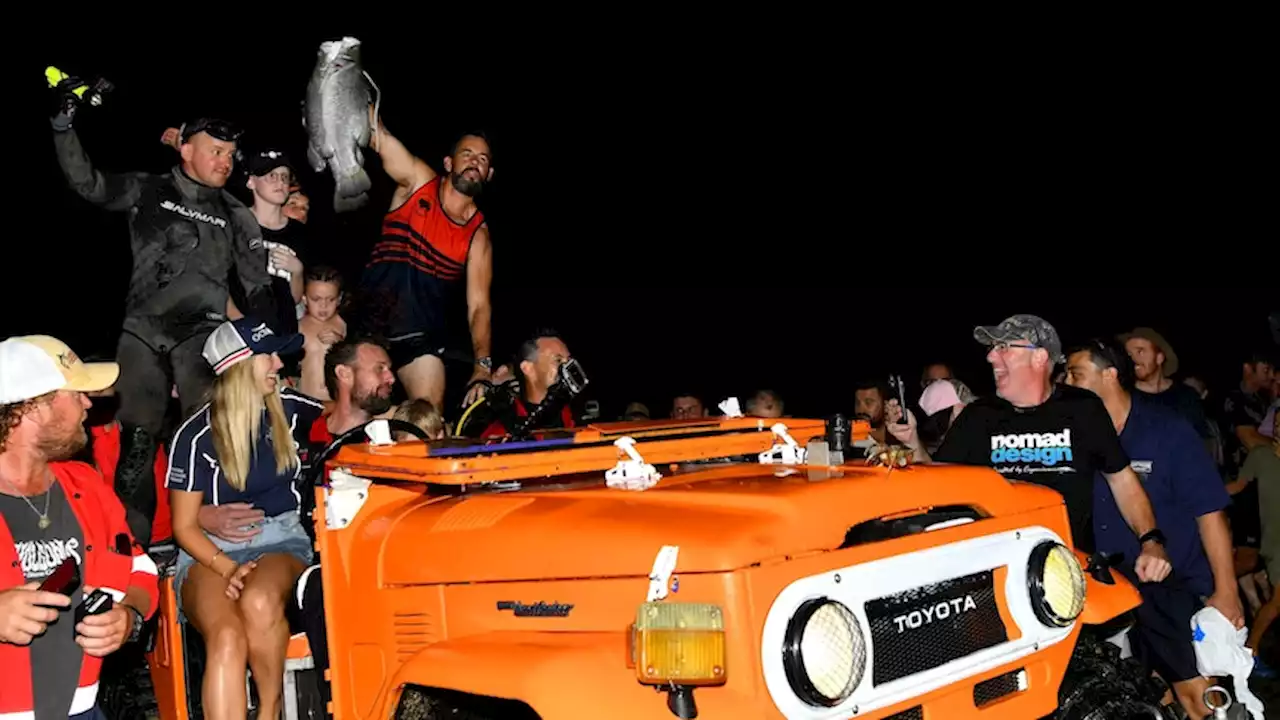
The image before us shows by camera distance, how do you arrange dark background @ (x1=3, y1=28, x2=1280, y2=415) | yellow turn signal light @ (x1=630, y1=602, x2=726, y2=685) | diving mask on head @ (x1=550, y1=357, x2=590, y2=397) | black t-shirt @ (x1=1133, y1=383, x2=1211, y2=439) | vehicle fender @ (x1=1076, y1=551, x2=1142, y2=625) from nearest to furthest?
yellow turn signal light @ (x1=630, y1=602, x2=726, y2=685), vehicle fender @ (x1=1076, y1=551, x2=1142, y2=625), diving mask on head @ (x1=550, y1=357, x2=590, y2=397), black t-shirt @ (x1=1133, y1=383, x2=1211, y2=439), dark background @ (x1=3, y1=28, x2=1280, y2=415)

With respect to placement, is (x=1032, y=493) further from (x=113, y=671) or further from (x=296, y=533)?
(x=113, y=671)

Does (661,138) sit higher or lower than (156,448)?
higher

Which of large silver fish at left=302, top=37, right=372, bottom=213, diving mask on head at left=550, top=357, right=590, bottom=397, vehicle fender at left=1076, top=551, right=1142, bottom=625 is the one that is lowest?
vehicle fender at left=1076, top=551, right=1142, bottom=625

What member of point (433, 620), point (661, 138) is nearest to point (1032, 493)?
point (433, 620)

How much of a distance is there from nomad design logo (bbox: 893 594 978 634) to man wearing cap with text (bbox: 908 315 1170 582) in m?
1.67

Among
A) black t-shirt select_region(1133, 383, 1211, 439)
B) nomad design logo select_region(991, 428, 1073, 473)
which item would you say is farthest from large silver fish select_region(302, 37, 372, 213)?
black t-shirt select_region(1133, 383, 1211, 439)

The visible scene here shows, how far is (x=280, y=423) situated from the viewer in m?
5.29

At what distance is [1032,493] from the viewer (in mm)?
4125

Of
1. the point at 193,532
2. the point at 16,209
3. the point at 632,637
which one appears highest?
the point at 16,209

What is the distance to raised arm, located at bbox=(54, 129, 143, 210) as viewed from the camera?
657cm

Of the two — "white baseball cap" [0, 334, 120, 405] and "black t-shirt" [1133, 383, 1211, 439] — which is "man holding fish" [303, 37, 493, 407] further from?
"black t-shirt" [1133, 383, 1211, 439]

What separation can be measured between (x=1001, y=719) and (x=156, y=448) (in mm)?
5004

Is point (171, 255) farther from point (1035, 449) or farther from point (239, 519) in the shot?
point (1035, 449)

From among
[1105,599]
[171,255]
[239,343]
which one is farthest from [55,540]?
[171,255]
